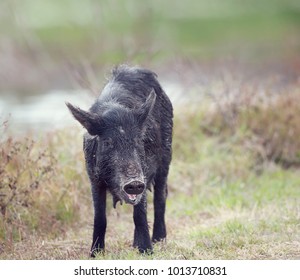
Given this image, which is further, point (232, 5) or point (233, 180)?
point (232, 5)

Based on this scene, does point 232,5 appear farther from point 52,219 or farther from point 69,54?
point 52,219

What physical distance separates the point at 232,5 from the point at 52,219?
58.6 ft

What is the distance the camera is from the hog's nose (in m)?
6.86

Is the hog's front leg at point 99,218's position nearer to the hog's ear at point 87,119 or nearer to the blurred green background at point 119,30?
the hog's ear at point 87,119

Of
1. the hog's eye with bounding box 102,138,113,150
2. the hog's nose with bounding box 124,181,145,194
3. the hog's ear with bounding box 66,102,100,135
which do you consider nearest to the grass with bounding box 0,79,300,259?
the hog's nose with bounding box 124,181,145,194

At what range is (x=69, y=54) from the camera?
25.3m

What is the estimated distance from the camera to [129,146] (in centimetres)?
711

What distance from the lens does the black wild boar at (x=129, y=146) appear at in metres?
7.03

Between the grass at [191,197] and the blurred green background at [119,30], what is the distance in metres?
10.9

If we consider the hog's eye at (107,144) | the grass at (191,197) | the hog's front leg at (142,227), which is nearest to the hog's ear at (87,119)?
the hog's eye at (107,144)

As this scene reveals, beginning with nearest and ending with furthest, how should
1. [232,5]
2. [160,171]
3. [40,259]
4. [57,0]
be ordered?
[40,259], [160,171], [232,5], [57,0]

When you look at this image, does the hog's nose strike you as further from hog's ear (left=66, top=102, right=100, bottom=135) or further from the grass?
the grass

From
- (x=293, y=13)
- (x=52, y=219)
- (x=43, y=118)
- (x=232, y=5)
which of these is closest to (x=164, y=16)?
(x=232, y=5)

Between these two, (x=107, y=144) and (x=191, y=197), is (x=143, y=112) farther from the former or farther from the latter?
(x=191, y=197)
